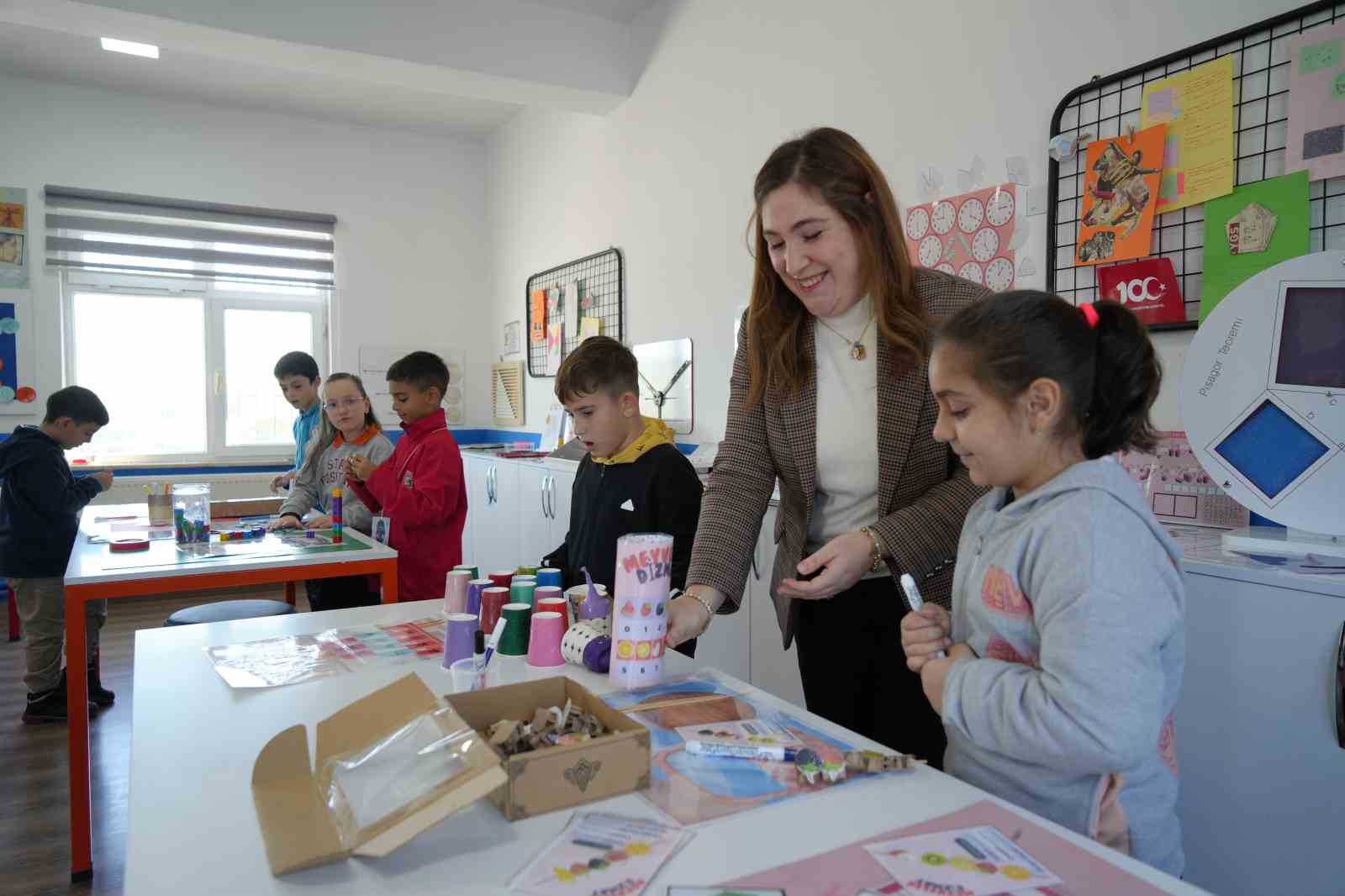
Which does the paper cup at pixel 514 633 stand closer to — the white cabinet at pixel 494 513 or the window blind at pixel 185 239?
the white cabinet at pixel 494 513

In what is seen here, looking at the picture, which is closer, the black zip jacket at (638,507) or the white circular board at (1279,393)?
the white circular board at (1279,393)

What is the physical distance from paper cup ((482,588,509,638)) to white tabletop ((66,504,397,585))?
1.07 metres

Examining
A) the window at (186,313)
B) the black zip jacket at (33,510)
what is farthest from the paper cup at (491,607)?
the window at (186,313)

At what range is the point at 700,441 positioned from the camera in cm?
353

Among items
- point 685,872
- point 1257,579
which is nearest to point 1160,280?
point 1257,579

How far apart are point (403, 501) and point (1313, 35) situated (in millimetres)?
2378

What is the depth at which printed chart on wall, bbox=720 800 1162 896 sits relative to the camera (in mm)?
677

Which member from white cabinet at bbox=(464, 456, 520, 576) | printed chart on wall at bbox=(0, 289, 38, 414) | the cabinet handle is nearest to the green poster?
the cabinet handle

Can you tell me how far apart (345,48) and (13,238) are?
8.48ft

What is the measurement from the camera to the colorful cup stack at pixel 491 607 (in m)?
1.43

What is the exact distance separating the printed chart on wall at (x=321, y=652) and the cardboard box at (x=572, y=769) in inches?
18.1

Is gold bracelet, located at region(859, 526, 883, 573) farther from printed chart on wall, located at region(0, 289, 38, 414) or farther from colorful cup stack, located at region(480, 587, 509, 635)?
printed chart on wall, located at region(0, 289, 38, 414)

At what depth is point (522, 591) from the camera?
1.43m

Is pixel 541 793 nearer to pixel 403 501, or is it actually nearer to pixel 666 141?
pixel 403 501
